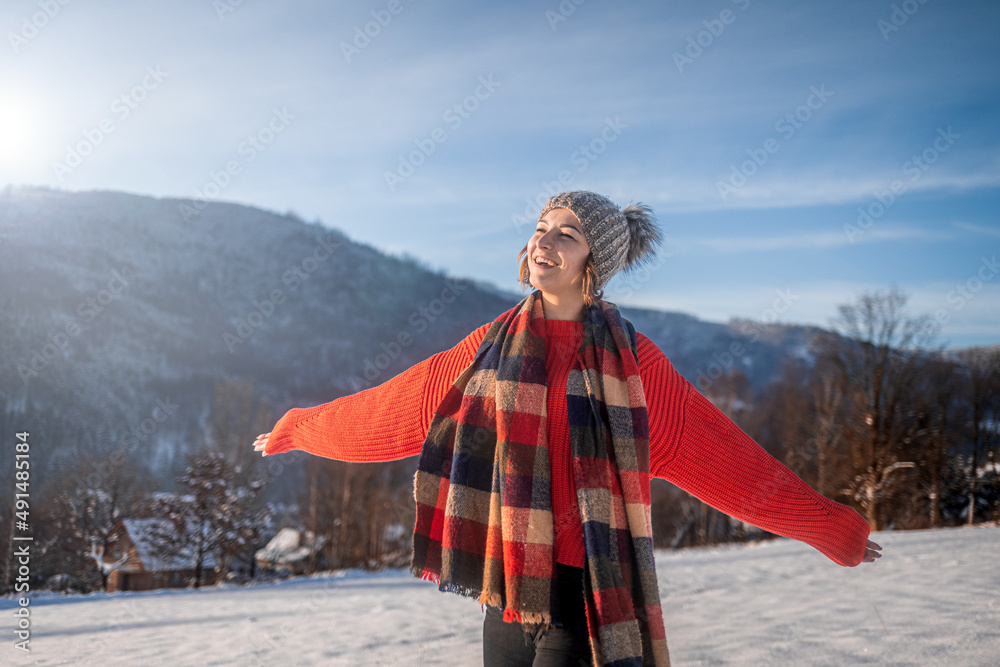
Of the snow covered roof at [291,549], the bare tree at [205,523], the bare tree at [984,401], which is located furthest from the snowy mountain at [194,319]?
the bare tree at [205,523]

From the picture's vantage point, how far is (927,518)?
1831cm

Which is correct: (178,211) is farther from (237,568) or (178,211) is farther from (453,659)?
(453,659)

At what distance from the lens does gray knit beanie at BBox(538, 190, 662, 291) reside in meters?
1.81

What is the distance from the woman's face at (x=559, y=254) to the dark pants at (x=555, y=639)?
79cm

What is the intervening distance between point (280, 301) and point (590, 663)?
95993mm

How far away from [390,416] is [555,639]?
839 millimetres

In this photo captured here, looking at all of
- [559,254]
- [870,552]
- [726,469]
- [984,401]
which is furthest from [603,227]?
[984,401]

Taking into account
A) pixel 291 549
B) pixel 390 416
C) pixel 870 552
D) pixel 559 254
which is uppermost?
pixel 559 254

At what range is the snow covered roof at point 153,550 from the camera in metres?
17.8

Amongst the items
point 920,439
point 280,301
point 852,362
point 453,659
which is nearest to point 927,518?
point 920,439

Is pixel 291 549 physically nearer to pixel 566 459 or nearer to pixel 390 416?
pixel 390 416

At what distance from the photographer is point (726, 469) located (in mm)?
1831

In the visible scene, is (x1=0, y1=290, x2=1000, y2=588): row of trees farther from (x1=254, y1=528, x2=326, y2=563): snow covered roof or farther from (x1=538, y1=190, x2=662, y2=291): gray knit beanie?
(x1=538, y1=190, x2=662, y2=291): gray knit beanie

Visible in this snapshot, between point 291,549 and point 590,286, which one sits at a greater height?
point 590,286
